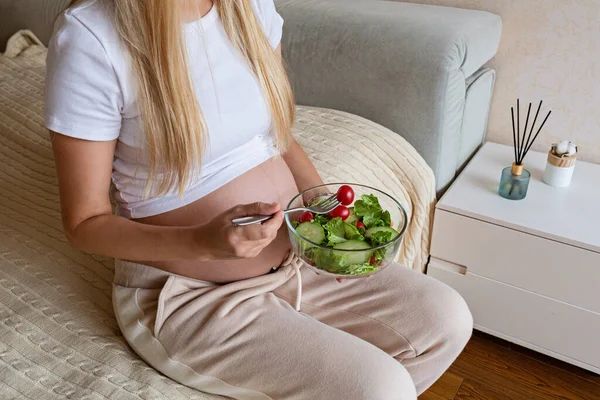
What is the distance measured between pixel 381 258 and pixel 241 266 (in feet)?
0.75

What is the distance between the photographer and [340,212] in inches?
33.0

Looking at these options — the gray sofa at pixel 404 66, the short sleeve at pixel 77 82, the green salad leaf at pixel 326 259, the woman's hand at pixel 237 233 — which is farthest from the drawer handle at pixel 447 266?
the short sleeve at pixel 77 82

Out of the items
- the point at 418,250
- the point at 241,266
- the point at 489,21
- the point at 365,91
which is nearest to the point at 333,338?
the point at 241,266

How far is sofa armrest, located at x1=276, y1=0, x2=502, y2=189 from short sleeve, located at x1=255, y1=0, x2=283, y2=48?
0.40 metres

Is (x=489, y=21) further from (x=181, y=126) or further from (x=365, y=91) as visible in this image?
(x=181, y=126)

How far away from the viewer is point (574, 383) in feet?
4.39

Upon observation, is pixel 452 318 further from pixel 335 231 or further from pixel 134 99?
pixel 134 99

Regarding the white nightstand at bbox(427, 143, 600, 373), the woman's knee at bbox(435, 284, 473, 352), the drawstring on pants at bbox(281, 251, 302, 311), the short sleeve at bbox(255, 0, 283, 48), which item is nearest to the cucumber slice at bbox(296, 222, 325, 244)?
the drawstring on pants at bbox(281, 251, 302, 311)

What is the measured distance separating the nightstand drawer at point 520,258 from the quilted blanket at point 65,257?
0.07m

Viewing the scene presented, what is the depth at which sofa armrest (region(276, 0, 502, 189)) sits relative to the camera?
1290 millimetres

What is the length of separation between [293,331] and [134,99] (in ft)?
1.31

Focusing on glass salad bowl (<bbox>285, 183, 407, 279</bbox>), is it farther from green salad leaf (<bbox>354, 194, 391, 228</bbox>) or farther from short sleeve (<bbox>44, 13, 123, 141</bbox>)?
short sleeve (<bbox>44, 13, 123, 141</bbox>)

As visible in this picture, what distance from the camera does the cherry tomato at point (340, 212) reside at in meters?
0.84

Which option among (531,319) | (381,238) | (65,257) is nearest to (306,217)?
(381,238)
